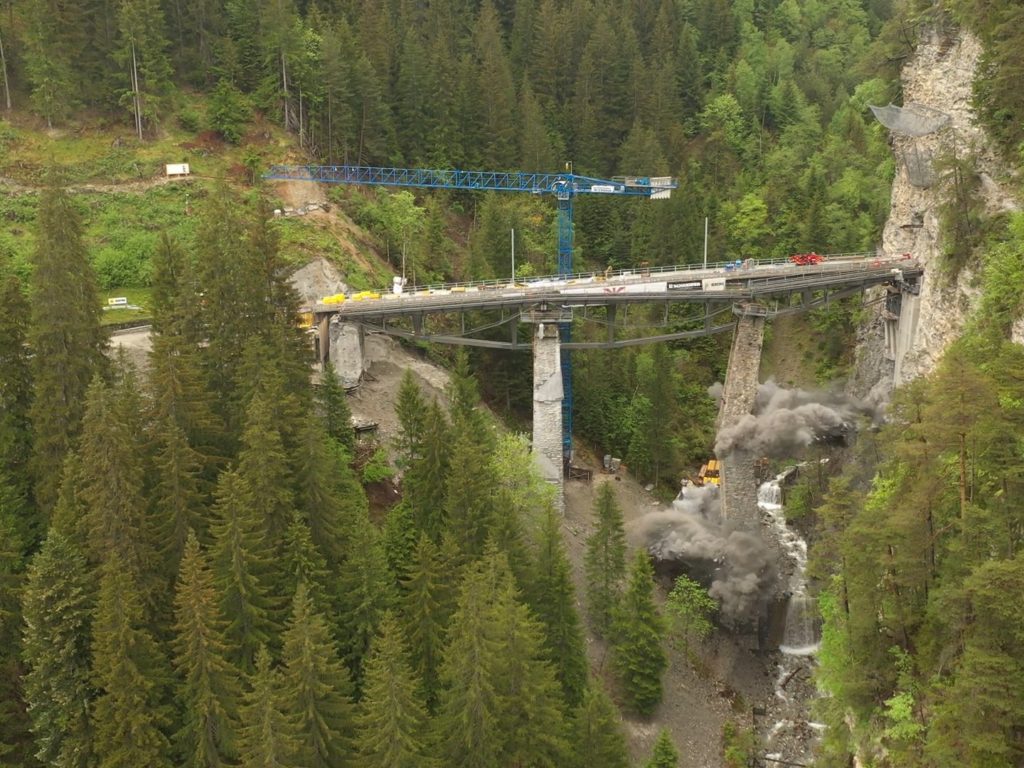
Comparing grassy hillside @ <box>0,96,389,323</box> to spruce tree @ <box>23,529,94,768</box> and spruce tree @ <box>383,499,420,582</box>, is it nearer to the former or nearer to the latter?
spruce tree @ <box>383,499,420,582</box>

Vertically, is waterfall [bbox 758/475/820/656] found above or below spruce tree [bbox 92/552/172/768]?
below

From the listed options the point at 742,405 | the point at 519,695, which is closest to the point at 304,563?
the point at 519,695

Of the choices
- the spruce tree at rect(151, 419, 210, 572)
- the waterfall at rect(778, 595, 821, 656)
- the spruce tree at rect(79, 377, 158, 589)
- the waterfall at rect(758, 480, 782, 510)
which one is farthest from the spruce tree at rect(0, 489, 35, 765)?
the waterfall at rect(758, 480, 782, 510)

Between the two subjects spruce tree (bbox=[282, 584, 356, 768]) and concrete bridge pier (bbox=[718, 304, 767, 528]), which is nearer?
spruce tree (bbox=[282, 584, 356, 768])

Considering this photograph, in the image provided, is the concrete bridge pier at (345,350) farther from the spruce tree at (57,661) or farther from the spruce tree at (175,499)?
the spruce tree at (57,661)

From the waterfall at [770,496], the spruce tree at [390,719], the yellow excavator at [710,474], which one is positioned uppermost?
the spruce tree at [390,719]

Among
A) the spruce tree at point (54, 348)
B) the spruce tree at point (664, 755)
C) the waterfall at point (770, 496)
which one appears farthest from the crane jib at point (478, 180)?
the spruce tree at point (664, 755)

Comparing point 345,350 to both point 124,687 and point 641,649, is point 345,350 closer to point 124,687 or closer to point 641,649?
point 641,649
